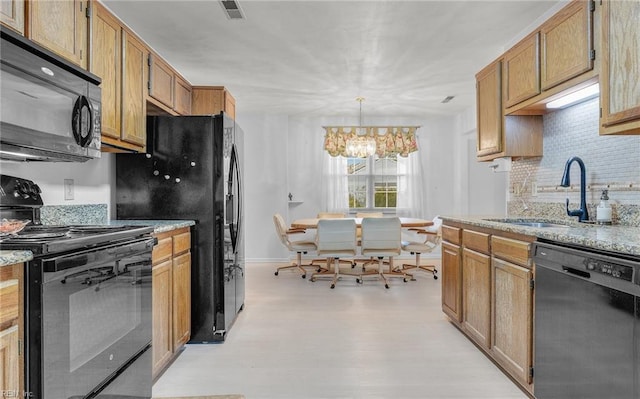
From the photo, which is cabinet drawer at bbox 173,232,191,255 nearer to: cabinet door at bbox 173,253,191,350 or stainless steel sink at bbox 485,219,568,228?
cabinet door at bbox 173,253,191,350

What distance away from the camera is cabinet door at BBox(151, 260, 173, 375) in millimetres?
2223

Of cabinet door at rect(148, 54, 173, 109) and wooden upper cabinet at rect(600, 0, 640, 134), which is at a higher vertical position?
cabinet door at rect(148, 54, 173, 109)

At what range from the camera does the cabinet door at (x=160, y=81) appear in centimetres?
298

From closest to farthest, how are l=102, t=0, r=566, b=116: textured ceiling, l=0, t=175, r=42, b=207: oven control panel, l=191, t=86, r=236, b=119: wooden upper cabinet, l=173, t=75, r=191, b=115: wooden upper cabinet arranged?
l=0, t=175, r=42, b=207: oven control panel → l=102, t=0, r=566, b=116: textured ceiling → l=173, t=75, r=191, b=115: wooden upper cabinet → l=191, t=86, r=236, b=119: wooden upper cabinet

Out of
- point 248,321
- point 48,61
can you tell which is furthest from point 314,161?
point 48,61

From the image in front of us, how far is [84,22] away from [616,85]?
2729mm

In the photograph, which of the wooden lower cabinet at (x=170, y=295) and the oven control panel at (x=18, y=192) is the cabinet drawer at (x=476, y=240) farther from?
the oven control panel at (x=18, y=192)

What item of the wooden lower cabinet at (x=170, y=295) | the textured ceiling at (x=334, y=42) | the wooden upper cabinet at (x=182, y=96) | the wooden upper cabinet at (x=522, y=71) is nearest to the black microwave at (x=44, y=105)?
the wooden lower cabinet at (x=170, y=295)

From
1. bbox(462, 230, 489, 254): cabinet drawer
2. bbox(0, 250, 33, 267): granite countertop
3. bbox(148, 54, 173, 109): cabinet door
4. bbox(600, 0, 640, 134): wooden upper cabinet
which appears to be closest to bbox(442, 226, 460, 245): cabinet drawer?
bbox(462, 230, 489, 254): cabinet drawer

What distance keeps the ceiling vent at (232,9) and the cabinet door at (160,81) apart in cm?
68

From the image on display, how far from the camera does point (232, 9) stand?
285 cm

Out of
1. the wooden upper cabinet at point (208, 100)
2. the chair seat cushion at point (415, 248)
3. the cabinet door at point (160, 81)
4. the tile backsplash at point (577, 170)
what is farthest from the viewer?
the chair seat cushion at point (415, 248)

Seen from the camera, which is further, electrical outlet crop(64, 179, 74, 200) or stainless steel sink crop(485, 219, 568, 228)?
stainless steel sink crop(485, 219, 568, 228)

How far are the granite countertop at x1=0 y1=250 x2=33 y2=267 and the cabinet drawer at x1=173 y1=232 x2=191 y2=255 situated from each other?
4.39 feet
